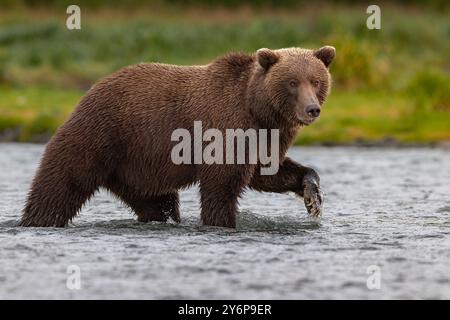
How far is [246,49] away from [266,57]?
18233 millimetres

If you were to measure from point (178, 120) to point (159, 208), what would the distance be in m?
1.05

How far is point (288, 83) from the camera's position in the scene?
373 inches

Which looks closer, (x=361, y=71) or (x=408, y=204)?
(x=408, y=204)

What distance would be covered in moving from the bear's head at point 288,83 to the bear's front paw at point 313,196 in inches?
28.5

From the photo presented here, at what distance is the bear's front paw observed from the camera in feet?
33.1

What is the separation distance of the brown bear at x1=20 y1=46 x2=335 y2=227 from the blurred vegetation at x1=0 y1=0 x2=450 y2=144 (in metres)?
10.1

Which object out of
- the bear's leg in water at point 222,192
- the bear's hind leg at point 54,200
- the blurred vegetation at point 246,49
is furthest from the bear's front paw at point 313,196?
the blurred vegetation at point 246,49

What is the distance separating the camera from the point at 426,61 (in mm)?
27453

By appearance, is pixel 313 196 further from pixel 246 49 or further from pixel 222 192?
pixel 246 49

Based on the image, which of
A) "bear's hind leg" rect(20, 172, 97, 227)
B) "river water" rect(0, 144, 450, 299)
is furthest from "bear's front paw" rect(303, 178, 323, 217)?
"bear's hind leg" rect(20, 172, 97, 227)

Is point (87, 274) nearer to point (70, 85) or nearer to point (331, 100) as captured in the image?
point (331, 100)

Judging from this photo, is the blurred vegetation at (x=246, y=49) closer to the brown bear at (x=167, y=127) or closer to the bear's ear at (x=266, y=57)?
the brown bear at (x=167, y=127)

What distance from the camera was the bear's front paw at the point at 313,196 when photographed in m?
10.1

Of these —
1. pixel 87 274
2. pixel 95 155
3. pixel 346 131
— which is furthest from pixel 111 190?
pixel 346 131
